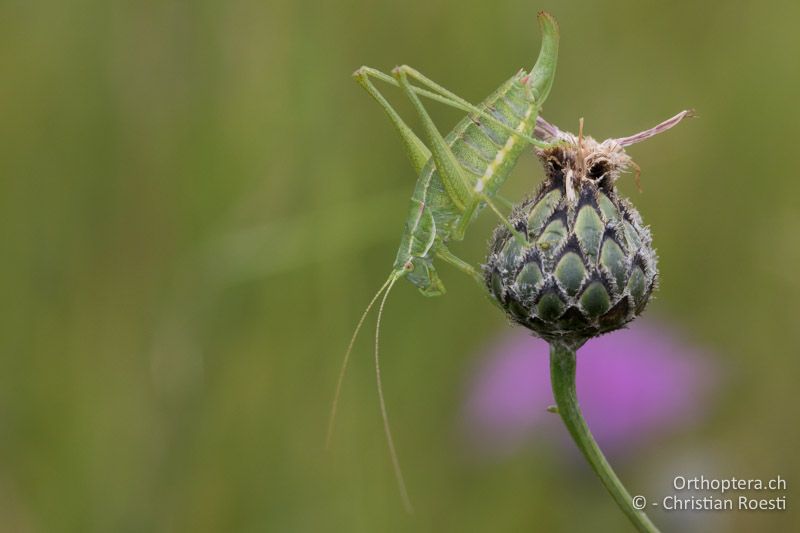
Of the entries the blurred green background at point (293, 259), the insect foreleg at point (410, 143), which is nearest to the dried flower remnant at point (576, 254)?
the insect foreleg at point (410, 143)

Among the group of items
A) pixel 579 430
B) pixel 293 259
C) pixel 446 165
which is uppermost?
pixel 446 165

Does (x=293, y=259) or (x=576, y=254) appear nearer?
(x=576, y=254)

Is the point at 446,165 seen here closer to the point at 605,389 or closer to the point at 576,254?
the point at 576,254

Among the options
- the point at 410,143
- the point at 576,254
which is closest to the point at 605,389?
the point at 410,143

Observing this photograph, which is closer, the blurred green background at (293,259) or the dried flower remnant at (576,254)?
the dried flower remnant at (576,254)

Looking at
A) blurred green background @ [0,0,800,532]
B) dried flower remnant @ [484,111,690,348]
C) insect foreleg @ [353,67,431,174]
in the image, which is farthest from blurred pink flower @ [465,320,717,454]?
dried flower remnant @ [484,111,690,348]

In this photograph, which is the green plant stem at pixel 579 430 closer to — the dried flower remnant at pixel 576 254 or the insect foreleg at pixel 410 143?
the dried flower remnant at pixel 576 254
